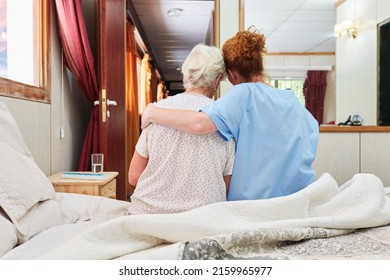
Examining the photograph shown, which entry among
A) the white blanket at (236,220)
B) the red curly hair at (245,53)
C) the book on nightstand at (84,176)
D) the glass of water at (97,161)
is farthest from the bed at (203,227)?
the glass of water at (97,161)

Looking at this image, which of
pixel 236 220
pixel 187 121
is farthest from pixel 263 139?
pixel 236 220

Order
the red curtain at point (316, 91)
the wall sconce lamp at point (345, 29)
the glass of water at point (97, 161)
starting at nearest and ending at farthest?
the glass of water at point (97, 161) < the red curtain at point (316, 91) < the wall sconce lamp at point (345, 29)

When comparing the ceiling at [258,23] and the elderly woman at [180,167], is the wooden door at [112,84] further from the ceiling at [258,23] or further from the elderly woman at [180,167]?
the elderly woman at [180,167]

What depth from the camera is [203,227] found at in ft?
2.58

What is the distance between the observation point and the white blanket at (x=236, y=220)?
77cm

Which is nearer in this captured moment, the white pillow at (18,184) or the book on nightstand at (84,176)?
the white pillow at (18,184)

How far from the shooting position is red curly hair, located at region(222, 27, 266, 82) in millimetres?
1269

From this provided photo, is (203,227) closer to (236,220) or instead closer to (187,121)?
(236,220)

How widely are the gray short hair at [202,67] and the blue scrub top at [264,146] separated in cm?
9

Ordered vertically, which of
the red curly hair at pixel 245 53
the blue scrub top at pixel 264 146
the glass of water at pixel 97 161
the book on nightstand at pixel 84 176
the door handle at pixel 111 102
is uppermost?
the red curly hair at pixel 245 53

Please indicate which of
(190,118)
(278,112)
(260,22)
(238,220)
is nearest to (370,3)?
(260,22)

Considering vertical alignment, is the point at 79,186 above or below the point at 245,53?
below

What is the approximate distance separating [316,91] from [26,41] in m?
2.05
